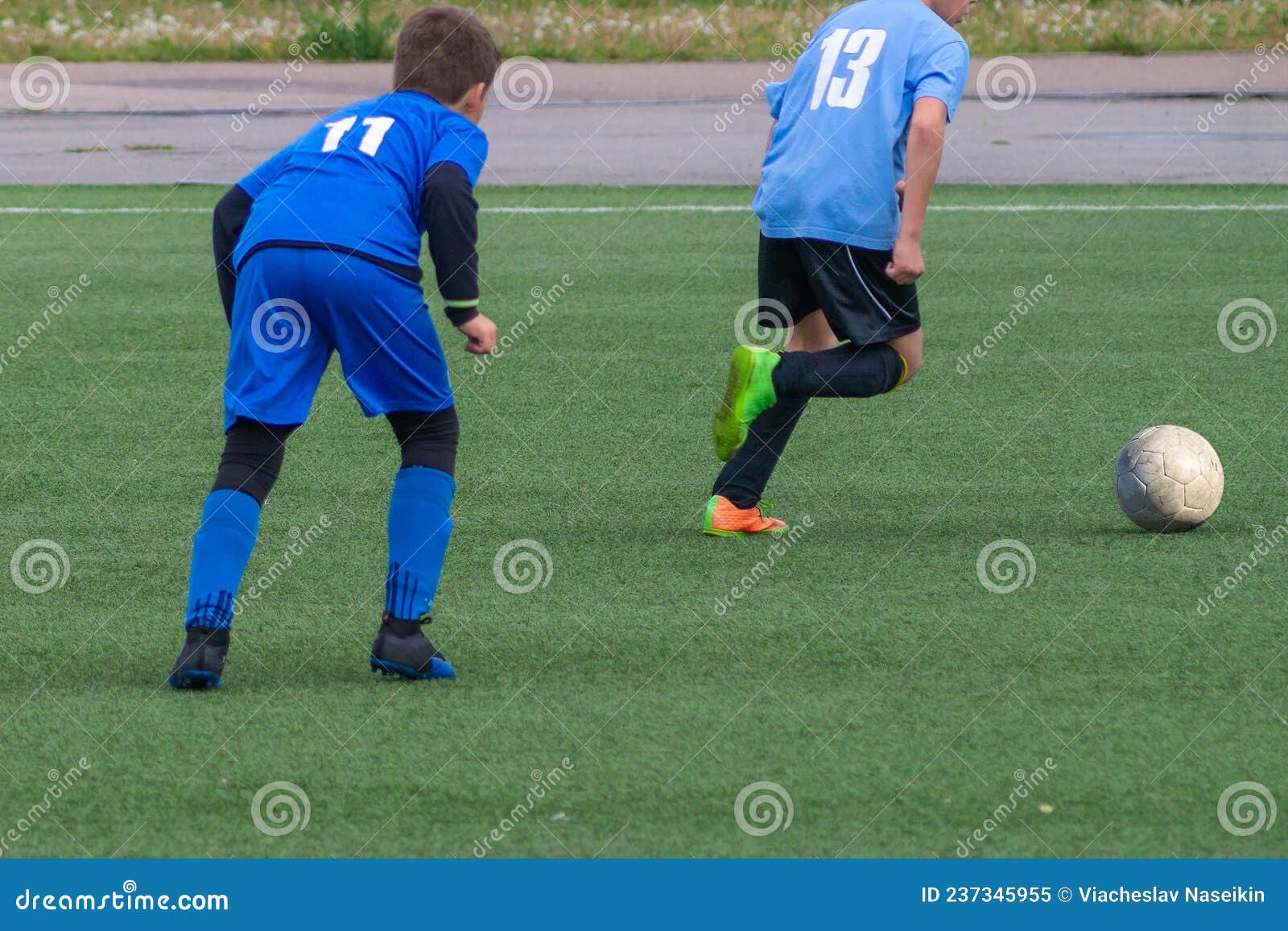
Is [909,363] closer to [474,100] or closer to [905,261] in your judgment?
[905,261]

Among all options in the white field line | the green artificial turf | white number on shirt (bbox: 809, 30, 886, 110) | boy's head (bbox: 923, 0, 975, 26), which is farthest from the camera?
the white field line

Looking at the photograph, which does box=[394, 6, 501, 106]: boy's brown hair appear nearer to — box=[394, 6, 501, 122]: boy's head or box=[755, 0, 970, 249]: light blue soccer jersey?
box=[394, 6, 501, 122]: boy's head

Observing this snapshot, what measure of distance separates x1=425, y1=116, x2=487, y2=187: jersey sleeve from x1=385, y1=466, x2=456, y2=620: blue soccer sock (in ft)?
2.36

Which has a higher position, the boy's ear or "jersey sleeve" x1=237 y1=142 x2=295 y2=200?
the boy's ear

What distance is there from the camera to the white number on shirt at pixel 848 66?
5.45 meters

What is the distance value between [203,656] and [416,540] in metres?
0.56

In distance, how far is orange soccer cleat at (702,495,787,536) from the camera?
231 inches

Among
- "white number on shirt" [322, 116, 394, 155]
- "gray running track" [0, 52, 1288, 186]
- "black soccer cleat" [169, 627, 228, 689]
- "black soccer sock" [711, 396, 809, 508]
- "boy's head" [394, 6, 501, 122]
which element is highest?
"boy's head" [394, 6, 501, 122]

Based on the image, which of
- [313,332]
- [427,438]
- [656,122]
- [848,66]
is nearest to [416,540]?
[427,438]

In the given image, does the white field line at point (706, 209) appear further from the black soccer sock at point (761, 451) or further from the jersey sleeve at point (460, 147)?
the jersey sleeve at point (460, 147)

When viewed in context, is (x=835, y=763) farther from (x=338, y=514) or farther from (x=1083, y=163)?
(x=1083, y=163)

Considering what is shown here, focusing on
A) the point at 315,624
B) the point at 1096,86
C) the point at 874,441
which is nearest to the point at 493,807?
the point at 315,624

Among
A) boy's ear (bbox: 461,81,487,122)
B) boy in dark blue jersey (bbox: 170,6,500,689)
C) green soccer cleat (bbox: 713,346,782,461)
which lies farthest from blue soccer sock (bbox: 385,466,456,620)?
green soccer cleat (bbox: 713,346,782,461)

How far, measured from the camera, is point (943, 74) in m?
5.37
